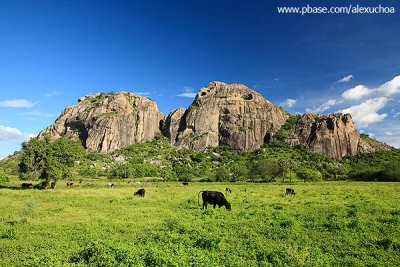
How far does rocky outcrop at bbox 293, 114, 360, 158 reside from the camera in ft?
600

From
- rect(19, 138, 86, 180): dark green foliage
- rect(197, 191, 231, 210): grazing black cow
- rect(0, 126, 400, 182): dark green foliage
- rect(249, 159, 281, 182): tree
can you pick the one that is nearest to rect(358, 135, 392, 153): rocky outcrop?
rect(0, 126, 400, 182): dark green foliage

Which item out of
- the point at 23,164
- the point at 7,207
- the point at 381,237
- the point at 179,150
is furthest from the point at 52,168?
the point at 179,150

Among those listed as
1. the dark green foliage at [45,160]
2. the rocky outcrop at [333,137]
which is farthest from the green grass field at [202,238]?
the rocky outcrop at [333,137]

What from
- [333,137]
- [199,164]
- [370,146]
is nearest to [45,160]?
[199,164]

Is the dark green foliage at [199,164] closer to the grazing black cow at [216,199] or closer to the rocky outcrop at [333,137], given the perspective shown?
the rocky outcrop at [333,137]

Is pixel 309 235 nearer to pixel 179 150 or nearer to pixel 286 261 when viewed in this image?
pixel 286 261

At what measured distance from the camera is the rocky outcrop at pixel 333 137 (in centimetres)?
18300

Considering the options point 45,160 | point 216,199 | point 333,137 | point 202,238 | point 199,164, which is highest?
point 333,137

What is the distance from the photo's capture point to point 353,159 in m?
171

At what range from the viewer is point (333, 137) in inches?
7323

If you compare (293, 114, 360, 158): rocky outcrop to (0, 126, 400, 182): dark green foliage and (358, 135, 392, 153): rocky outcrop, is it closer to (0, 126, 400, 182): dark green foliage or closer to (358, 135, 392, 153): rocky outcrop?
(358, 135, 392, 153): rocky outcrop

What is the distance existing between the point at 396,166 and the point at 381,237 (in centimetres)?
8210

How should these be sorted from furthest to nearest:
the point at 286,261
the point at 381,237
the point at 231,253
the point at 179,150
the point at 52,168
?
the point at 179,150
the point at 52,168
the point at 381,237
the point at 231,253
the point at 286,261

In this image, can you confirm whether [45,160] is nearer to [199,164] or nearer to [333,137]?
[199,164]
